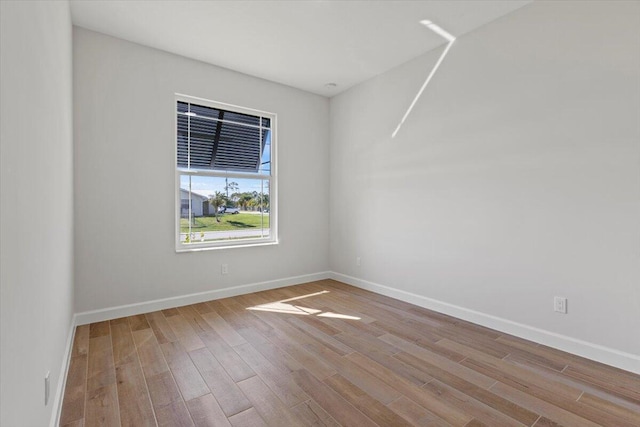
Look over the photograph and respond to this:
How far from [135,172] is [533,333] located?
13.2ft

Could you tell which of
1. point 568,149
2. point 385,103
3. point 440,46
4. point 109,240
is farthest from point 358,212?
point 109,240

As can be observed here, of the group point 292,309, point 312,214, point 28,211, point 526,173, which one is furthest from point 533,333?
point 28,211

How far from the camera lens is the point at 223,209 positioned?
3.92 metres

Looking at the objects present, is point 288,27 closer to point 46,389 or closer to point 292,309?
point 292,309

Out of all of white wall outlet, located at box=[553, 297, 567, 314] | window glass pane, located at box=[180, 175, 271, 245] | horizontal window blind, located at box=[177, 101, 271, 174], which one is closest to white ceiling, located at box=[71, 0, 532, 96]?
horizontal window blind, located at box=[177, 101, 271, 174]

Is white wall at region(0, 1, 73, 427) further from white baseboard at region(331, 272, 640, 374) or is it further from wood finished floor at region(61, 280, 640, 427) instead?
white baseboard at region(331, 272, 640, 374)

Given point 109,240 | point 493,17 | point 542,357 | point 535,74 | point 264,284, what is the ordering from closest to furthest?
point 542,357 < point 535,74 < point 493,17 < point 109,240 < point 264,284

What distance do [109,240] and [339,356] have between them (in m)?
2.48

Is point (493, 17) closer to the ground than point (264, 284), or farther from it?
farther from it

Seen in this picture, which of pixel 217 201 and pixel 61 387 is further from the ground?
pixel 217 201

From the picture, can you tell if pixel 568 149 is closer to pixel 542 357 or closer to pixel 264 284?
pixel 542 357

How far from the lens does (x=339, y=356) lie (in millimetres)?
2398

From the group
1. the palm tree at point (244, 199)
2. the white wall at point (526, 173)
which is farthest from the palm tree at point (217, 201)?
the white wall at point (526, 173)

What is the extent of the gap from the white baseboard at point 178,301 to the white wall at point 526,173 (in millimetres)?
1356
